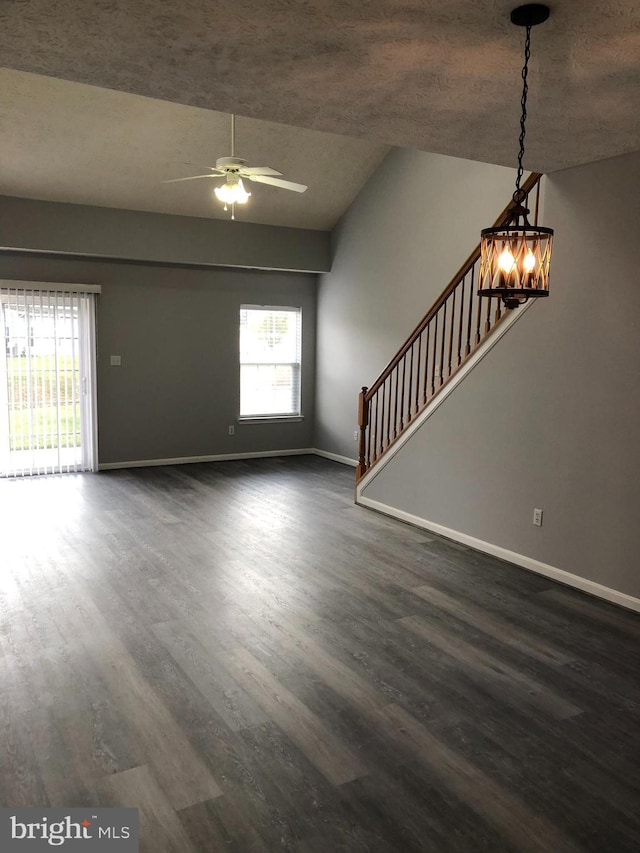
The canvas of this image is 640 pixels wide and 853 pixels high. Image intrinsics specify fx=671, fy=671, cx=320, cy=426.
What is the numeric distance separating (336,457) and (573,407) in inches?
187

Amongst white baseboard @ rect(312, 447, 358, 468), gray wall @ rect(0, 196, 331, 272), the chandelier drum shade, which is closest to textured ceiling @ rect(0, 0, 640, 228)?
the chandelier drum shade

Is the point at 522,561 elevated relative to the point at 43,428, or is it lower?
lower

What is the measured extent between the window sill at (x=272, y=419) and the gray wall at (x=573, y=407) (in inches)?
163

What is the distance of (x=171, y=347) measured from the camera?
26.9 feet

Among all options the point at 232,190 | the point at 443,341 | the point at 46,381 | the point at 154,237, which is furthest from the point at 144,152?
the point at 443,341

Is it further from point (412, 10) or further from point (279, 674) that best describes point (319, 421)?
point (412, 10)

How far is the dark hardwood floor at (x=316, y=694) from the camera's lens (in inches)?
89.0

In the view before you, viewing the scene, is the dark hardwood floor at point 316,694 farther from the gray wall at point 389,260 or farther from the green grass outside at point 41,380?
the gray wall at point 389,260

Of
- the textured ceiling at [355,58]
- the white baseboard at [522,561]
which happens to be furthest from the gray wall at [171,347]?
the textured ceiling at [355,58]

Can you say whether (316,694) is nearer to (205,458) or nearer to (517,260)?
(517,260)

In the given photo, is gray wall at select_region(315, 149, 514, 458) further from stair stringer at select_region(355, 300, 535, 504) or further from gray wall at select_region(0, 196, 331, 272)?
stair stringer at select_region(355, 300, 535, 504)

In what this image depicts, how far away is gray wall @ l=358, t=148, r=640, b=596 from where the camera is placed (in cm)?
402

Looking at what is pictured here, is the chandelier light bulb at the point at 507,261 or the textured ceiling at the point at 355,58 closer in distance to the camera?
the textured ceiling at the point at 355,58

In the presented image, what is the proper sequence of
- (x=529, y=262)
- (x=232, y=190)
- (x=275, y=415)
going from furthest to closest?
(x=275, y=415), (x=232, y=190), (x=529, y=262)
